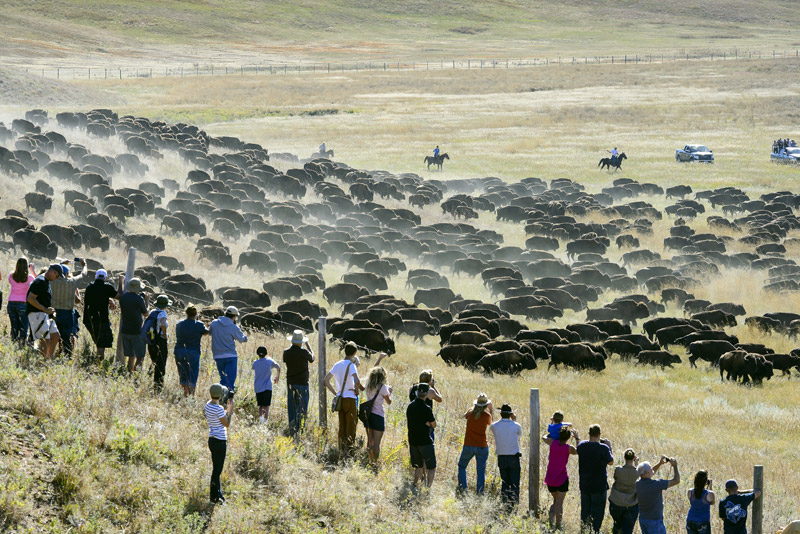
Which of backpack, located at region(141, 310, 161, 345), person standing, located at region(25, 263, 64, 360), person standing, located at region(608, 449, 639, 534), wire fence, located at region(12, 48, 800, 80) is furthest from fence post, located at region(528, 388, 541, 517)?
wire fence, located at region(12, 48, 800, 80)

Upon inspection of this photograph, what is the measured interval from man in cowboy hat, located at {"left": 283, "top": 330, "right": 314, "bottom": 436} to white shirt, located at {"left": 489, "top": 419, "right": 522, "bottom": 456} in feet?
8.97

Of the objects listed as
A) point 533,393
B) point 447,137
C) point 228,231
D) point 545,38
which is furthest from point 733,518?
point 545,38

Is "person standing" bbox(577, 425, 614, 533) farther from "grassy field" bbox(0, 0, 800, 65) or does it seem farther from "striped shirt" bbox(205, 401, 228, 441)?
"grassy field" bbox(0, 0, 800, 65)

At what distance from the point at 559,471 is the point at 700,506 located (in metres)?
1.67

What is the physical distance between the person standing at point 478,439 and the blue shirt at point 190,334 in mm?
3768

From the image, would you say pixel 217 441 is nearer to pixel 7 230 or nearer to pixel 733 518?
pixel 733 518

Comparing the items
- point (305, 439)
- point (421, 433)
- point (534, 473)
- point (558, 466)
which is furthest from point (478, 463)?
point (305, 439)

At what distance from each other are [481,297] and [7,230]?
15.2 m

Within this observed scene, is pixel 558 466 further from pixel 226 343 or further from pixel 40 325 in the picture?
pixel 40 325

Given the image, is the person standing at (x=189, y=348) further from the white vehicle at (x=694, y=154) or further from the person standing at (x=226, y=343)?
the white vehicle at (x=694, y=154)

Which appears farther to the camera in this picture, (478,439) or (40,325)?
(40,325)

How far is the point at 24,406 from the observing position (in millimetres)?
10266

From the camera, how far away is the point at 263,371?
38.7ft

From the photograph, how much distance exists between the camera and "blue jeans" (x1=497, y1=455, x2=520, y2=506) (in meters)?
11.3
